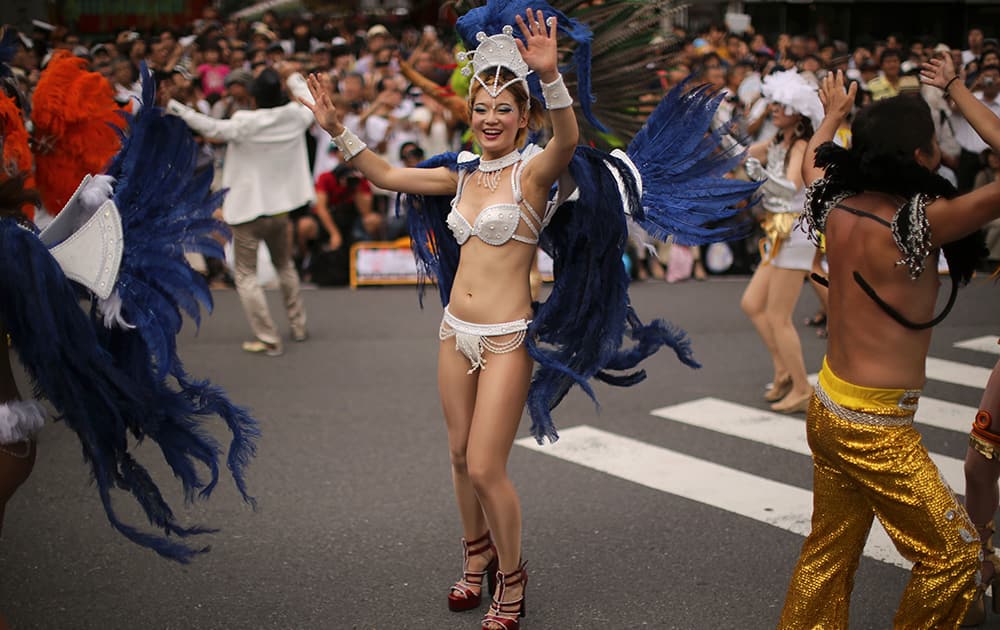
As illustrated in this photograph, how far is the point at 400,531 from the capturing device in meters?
4.93

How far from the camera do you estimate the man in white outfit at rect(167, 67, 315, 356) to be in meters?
8.32

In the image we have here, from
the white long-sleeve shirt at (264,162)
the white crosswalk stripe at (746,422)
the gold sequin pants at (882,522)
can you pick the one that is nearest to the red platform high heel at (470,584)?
the gold sequin pants at (882,522)

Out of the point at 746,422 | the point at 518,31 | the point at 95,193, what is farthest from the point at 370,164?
the point at 746,422

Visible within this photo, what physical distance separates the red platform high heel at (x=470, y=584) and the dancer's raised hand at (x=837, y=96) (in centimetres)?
200

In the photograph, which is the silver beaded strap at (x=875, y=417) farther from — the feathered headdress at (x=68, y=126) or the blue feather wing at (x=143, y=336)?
the feathered headdress at (x=68, y=126)

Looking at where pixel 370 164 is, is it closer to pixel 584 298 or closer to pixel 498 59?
pixel 498 59

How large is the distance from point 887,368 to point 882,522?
0.47 meters

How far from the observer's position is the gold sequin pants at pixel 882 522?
10.5 ft

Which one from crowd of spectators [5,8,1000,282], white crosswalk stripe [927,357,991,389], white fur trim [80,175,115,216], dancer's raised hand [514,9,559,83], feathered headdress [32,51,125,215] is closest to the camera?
→ dancer's raised hand [514,9,559,83]

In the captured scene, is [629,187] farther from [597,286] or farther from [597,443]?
[597,443]

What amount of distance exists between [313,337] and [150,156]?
18.2 feet

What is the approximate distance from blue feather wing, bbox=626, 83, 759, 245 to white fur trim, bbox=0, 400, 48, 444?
2.11 m

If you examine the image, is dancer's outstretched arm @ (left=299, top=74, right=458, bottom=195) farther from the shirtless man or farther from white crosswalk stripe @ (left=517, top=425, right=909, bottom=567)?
white crosswalk stripe @ (left=517, top=425, right=909, bottom=567)

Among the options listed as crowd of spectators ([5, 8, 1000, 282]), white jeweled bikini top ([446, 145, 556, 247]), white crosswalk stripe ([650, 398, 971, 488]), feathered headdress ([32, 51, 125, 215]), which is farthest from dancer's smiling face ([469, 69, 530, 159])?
crowd of spectators ([5, 8, 1000, 282])
